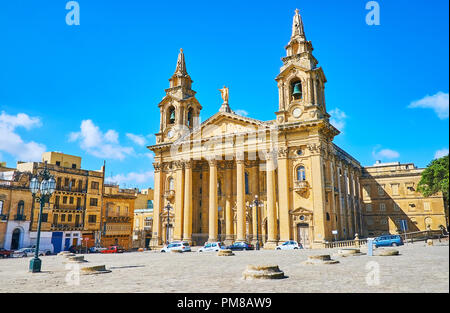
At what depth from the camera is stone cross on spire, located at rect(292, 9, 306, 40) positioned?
44.2 m

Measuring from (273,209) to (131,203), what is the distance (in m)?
30.0

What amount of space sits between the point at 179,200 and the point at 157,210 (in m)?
4.12

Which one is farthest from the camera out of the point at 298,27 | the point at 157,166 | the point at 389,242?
the point at 157,166

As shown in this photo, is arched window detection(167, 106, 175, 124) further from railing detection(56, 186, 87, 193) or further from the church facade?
railing detection(56, 186, 87, 193)

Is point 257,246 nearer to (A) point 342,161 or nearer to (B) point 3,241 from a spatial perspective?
(A) point 342,161

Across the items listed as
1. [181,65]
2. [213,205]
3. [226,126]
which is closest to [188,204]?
[213,205]

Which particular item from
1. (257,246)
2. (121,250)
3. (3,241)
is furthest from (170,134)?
(3,241)

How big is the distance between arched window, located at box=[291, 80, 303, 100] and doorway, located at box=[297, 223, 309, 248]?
14.8 m

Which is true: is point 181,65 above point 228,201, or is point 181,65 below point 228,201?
above

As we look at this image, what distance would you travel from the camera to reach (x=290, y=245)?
36.5 m

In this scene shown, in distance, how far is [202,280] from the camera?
43.7 feet

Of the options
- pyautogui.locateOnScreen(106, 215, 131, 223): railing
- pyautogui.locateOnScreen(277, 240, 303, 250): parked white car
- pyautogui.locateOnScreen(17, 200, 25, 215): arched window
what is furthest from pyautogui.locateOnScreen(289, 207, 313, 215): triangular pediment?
pyautogui.locateOnScreen(17, 200, 25, 215): arched window

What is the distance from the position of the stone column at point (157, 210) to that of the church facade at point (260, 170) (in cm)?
13

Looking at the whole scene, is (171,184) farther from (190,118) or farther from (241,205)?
(241,205)
